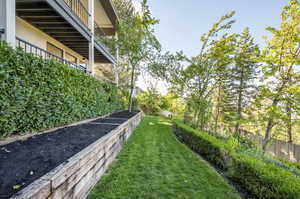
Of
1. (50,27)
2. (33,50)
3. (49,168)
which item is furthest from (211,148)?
(33,50)

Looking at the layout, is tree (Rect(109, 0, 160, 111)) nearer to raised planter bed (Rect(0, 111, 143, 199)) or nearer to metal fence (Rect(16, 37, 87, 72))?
metal fence (Rect(16, 37, 87, 72))

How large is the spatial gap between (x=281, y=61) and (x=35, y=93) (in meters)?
8.19

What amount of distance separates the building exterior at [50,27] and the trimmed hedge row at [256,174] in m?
5.30

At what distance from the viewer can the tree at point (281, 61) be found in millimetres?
5123

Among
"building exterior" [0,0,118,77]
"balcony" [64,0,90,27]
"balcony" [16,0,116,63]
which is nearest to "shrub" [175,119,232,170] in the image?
"building exterior" [0,0,118,77]

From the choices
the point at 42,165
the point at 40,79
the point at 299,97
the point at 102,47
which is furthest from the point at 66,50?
the point at 299,97

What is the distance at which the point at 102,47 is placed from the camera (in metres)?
7.57

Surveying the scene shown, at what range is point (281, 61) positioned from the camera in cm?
536

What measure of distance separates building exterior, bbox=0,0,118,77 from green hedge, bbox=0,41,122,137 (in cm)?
76

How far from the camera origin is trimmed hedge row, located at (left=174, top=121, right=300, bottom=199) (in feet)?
5.75

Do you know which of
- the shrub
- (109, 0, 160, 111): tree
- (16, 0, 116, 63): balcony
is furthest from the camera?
(109, 0, 160, 111): tree

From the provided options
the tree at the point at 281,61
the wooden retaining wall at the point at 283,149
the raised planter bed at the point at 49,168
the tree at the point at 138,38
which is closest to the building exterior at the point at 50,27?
the tree at the point at 138,38

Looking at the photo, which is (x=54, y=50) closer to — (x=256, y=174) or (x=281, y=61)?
(x=256, y=174)

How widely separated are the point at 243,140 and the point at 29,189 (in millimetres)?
7962
